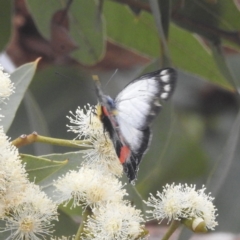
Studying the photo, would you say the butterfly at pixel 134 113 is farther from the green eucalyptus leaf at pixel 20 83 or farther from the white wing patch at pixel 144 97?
the green eucalyptus leaf at pixel 20 83

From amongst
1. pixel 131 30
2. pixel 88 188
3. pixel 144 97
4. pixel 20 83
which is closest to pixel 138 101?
pixel 144 97

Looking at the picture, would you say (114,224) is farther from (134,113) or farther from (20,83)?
(20,83)

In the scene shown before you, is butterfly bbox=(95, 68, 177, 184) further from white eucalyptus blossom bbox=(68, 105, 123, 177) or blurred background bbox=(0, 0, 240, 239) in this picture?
blurred background bbox=(0, 0, 240, 239)

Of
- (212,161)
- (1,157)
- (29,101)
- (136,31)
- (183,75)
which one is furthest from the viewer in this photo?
(183,75)

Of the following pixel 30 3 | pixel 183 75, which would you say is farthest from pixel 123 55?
pixel 30 3

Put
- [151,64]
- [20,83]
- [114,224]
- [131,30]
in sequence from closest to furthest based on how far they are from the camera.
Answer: [114,224] < [20,83] < [151,64] < [131,30]

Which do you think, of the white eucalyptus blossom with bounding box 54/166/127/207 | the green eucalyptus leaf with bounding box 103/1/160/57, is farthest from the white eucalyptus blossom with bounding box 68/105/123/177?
the green eucalyptus leaf with bounding box 103/1/160/57

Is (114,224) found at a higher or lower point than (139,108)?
lower

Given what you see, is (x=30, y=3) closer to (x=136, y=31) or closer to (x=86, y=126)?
(x=136, y=31)
